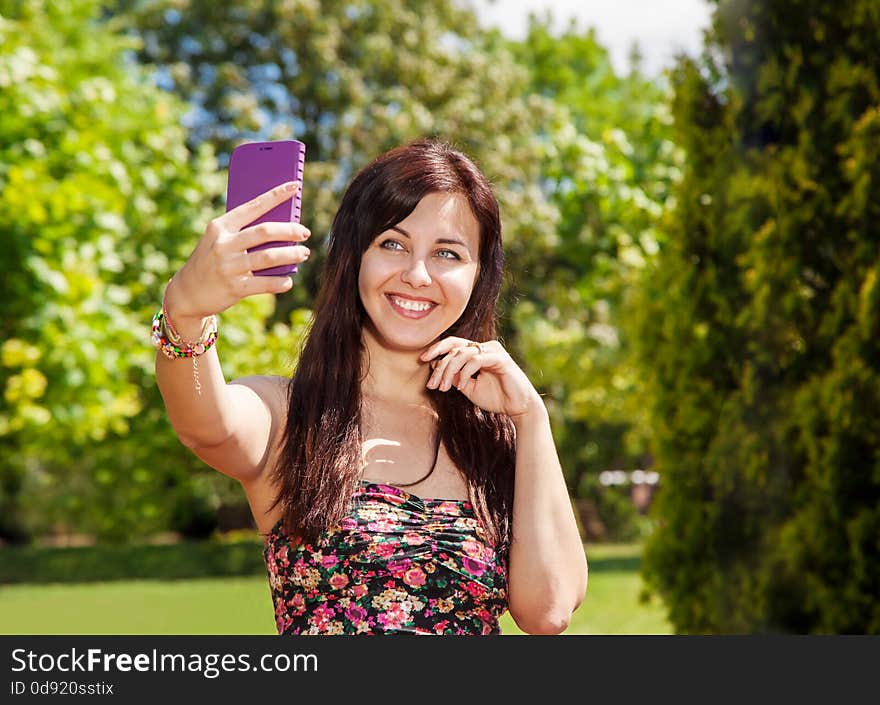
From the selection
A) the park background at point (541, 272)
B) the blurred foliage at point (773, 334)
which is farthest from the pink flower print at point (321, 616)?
the blurred foliage at point (773, 334)

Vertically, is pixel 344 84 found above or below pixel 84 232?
above

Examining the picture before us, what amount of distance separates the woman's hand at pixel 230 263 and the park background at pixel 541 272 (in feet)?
3.13

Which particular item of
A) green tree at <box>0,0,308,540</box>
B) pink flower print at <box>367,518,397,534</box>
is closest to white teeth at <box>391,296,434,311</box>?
pink flower print at <box>367,518,397,534</box>

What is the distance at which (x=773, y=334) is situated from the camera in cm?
576

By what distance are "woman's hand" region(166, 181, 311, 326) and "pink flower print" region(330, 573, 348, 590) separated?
1.94 feet

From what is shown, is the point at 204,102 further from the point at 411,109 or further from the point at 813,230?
the point at 813,230

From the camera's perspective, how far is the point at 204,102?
20.3 meters

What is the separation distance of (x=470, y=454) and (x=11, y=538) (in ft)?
73.8

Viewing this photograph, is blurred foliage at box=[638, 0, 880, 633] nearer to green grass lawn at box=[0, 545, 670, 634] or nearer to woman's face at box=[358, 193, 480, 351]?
woman's face at box=[358, 193, 480, 351]

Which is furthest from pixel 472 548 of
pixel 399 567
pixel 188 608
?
pixel 188 608

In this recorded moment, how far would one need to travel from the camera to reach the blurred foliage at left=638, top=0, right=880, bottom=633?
17.2 feet

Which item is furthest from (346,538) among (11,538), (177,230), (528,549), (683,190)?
(11,538)

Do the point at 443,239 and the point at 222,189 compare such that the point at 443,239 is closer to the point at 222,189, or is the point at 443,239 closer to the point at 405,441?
the point at 405,441

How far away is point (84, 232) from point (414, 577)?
8.12m
